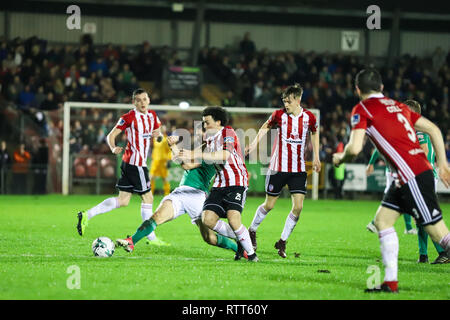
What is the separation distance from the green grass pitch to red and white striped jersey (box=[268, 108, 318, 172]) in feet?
4.08

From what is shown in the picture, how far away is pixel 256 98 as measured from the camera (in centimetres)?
2788

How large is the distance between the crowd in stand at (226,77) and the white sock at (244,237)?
15107 millimetres

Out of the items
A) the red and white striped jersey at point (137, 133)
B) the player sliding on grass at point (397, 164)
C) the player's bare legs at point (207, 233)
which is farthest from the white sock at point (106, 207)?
the player sliding on grass at point (397, 164)

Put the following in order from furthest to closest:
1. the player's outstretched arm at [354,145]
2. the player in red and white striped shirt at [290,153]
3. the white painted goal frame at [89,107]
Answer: the white painted goal frame at [89,107], the player in red and white striped shirt at [290,153], the player's outstretched arm at [354,145]

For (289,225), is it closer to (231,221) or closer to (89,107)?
(231,221)

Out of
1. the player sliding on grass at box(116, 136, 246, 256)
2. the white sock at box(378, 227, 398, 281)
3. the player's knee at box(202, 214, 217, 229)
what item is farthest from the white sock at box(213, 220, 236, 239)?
the white sock at box(378, 227, 398, 281)

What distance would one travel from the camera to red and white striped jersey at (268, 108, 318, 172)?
34.1 feet

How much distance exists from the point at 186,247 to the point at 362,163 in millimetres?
14873

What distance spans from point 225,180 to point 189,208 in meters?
0.57

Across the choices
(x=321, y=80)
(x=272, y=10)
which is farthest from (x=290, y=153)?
(x=272, y=10)

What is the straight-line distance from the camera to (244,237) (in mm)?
8789

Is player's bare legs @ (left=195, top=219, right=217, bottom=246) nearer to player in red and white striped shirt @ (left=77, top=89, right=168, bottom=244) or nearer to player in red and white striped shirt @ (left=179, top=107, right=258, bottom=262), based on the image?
player in red and white striped shirt @ (left=179, top=107, right=258, bottom=262)

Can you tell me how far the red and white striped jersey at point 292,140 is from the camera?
34.1 ft

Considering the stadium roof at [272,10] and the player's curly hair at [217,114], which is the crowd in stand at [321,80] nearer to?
the stadium roof at [272,10]
